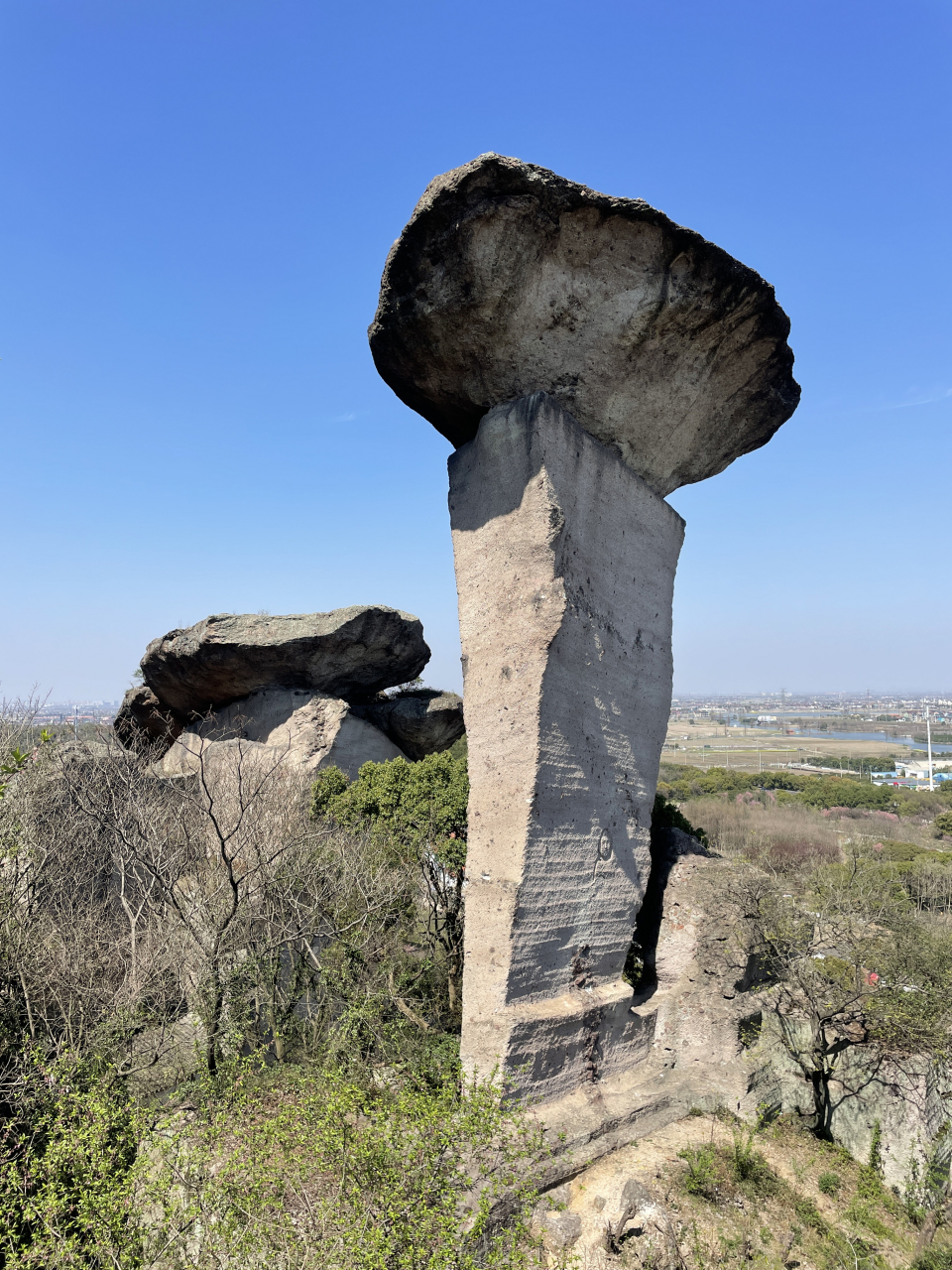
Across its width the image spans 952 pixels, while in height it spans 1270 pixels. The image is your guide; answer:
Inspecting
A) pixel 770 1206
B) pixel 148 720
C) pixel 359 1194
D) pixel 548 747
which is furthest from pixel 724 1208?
pixel 148 720

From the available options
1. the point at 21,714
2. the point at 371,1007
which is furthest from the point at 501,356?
the point at 21,714

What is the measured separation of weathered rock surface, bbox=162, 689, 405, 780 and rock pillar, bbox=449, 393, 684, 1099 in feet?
25.9

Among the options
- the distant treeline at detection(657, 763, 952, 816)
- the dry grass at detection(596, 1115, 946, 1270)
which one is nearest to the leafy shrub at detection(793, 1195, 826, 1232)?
the dry grass at detection(596, 1115, 946, 1270)

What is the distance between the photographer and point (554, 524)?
5.82 meters

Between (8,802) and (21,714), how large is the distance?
3.90 meters

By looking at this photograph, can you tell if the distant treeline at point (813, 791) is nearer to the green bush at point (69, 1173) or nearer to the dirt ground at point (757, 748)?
the dirt ground at point (757, 748)

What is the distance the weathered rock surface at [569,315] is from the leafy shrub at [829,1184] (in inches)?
258

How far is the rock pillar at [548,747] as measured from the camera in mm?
5453

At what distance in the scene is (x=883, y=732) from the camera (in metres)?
134

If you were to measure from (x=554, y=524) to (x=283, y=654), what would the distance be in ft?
32.9

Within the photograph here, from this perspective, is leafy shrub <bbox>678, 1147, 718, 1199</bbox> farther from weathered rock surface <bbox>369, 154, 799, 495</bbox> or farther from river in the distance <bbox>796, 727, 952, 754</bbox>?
river in the distance <bbox>796, 727, 952, 754</bbox>

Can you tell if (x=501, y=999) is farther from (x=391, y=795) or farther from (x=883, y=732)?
(x=883, y=732)

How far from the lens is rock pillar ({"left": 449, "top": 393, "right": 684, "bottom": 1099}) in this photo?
5453 mm

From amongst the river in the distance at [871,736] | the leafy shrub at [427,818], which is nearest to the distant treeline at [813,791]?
the leafy shrub at [427,818]
